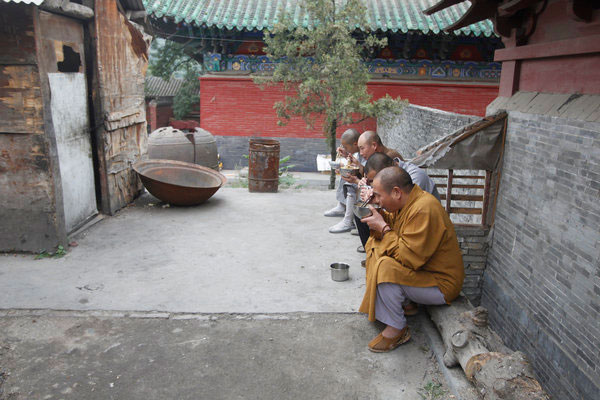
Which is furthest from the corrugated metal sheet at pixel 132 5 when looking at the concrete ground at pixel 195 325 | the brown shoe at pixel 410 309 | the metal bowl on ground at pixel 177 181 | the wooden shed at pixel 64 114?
the brown shoe at pixel 410 309

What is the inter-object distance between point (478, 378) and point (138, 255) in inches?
161

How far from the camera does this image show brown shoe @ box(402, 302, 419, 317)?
414cm

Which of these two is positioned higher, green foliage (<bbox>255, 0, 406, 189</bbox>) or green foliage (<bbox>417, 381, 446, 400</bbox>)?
green foliage (<bbox>255, 0, 406, 189</bbox>)

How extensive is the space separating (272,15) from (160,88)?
1494 centimetres

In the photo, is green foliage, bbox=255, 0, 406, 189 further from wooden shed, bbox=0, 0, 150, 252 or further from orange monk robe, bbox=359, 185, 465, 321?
orange monk robe, bbox=359, 185, 465, 321

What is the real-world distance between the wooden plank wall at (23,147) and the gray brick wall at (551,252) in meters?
5.04

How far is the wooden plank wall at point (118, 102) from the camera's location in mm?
6836

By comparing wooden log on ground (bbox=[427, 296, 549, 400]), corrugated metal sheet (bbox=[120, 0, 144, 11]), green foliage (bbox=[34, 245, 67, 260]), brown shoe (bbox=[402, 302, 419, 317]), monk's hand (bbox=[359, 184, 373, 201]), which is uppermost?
corrugated metal sheet (bbox=[120, 0, 144, 11])

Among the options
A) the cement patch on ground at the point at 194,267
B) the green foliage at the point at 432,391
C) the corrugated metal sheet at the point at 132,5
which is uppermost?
the corrugated metal sheet at the point at 132,5

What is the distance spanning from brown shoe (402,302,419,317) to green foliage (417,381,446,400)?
82cm

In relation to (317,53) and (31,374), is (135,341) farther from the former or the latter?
(317,53)

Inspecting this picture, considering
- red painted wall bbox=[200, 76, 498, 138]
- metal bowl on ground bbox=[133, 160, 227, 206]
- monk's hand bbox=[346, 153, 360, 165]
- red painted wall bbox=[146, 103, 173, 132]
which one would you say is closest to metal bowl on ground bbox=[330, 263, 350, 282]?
monk's hand bbox=[346, 153, 360, 165]

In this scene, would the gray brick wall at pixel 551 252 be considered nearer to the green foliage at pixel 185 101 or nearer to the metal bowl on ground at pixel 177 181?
the metal bowl on ground at pixel 177 181

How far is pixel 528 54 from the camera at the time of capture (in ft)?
16.5
